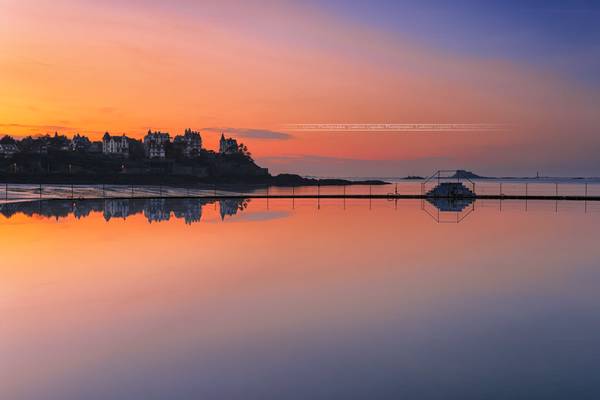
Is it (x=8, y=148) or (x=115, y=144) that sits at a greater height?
(x=115, y=144)

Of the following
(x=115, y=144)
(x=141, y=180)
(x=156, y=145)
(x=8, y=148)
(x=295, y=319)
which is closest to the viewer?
(x=295, y=319)

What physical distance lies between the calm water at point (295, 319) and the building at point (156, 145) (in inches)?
6731

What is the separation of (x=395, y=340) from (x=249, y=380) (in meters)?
3.63

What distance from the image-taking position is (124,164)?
158 metres

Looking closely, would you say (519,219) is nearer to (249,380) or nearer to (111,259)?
(111,259)

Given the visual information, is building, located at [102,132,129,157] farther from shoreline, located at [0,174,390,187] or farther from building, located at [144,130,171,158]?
shoreline, located at [0,174,390,187]

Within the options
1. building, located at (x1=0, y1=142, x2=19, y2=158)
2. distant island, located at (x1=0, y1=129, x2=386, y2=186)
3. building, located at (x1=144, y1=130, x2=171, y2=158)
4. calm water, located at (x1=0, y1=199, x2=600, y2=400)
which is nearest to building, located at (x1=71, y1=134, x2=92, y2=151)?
distant island, located at (x1=0, y1=129, x2=386, y2=186)

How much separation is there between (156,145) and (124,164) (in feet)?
118

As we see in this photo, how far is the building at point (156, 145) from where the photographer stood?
7485 inches

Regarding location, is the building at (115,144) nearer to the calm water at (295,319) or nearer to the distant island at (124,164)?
the distant island at (124,164)

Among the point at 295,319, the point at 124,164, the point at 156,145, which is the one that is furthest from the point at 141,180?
the point at 295,319

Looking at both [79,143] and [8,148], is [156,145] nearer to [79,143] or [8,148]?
[79,143]

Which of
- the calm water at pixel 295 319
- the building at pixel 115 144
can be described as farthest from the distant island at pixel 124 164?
the calm water at pixel 295 319

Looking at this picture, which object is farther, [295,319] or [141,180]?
[141,180]
